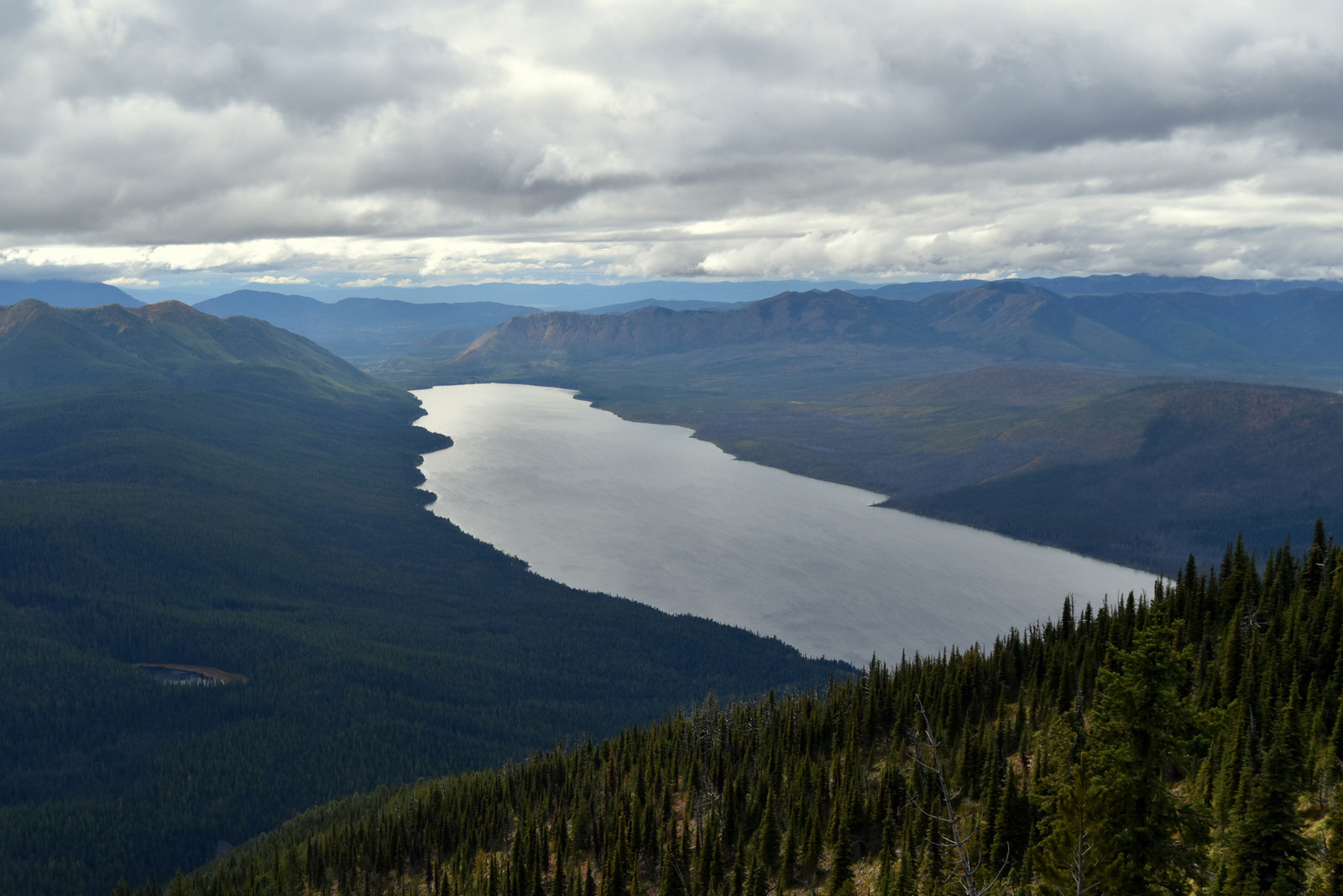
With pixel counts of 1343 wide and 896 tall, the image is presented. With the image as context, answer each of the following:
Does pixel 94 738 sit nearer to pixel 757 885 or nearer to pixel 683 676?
pixel 683 676

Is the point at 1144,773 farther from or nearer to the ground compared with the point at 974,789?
farther from the ground

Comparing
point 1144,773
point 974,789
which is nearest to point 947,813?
point 974,789

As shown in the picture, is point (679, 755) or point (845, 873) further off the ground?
point (845, 873)

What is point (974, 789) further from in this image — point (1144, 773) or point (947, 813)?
point (1144, 773)

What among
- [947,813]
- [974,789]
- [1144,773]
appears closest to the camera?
[1144,773]

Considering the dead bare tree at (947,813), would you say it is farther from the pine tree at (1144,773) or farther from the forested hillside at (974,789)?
the pine tree at (1144,773)

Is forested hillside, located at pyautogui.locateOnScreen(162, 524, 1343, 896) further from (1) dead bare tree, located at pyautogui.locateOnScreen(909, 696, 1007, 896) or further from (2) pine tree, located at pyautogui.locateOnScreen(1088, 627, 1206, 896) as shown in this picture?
(1) dead bare tree, located at pyautogui.locateOnScreen(909, 696, 1007, 896)

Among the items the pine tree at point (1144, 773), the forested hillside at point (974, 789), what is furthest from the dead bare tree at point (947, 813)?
the pine tree at point (1144, 773)

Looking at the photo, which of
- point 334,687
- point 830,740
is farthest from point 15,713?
point 830,740

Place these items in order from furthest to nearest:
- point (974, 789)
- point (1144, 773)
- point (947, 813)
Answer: point (974, 789), point (947, 813), point (1144, 773)
